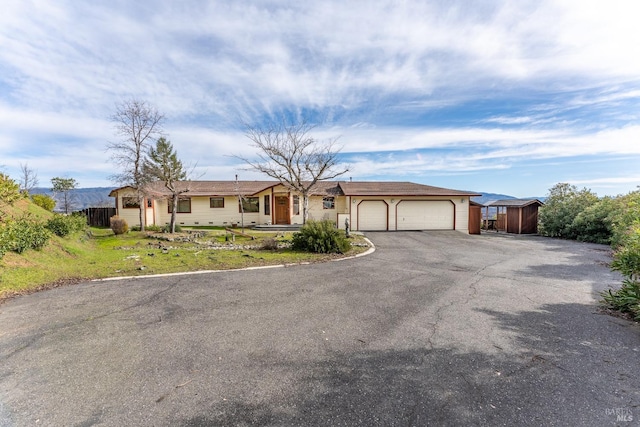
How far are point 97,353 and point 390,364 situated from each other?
349 cm

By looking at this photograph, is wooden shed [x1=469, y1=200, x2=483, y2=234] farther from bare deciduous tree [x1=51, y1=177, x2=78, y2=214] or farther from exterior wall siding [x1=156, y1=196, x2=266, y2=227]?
bare deciduous tree [x1=51, y1=177, x2=78, y2=214]

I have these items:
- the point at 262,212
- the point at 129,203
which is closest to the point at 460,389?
the point at 262,212

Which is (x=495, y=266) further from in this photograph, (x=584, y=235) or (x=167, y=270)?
(x=584, y=235)

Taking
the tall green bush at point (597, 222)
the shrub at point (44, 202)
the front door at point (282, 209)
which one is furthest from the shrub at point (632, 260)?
A: the shrub at point (44, 202)

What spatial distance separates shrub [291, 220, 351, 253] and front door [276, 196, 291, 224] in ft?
35.1

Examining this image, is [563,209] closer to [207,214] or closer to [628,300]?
[628,300]

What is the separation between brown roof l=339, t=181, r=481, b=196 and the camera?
20891mm

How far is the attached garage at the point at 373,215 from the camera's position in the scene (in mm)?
21031

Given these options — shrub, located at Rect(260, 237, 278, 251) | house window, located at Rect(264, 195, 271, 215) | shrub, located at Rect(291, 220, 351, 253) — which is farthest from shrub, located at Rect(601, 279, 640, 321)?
house window, located at Rect(264, 195, 271, 215)

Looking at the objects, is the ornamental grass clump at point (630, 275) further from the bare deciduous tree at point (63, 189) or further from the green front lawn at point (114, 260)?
the bare deciduous tree at point (63, 189)

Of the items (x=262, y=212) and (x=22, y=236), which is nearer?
(x=22, y=236)

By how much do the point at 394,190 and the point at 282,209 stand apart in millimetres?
8287

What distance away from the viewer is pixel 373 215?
21078 millimetres

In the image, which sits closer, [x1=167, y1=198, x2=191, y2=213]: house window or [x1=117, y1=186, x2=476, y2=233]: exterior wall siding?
[x1=117, y1=186, x2=476, y2=233]: exterior wall siding
